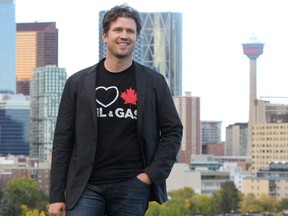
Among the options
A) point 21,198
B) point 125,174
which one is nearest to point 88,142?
point 125,174

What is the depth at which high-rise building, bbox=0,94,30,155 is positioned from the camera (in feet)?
580

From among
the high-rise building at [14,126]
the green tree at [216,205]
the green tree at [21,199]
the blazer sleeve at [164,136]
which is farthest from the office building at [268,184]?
the blazer sleeve at [164,136]

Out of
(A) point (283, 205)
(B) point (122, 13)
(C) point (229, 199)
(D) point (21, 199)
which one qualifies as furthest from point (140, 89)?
(A) point (283, 205)

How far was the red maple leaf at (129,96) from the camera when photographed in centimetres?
876

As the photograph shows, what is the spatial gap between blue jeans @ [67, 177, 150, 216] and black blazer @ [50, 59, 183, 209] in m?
0.07

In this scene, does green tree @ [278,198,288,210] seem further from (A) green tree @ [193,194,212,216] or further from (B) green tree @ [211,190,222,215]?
(A) green tree @ [193,194,212,216]

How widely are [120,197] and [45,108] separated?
166437 millimetres

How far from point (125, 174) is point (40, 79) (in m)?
177

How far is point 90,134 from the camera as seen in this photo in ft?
28.7

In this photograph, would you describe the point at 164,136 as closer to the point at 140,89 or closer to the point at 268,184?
the point at 140,89

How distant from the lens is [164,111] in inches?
348

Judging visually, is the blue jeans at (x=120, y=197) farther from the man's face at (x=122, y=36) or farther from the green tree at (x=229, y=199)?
the green tree at (x=229, y=199)

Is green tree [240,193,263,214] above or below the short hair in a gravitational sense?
below

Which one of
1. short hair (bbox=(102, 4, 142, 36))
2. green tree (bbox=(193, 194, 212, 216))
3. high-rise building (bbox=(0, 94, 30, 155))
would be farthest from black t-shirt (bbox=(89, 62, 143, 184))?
high-rise building (bbox=(0, 94, 30, 155))
